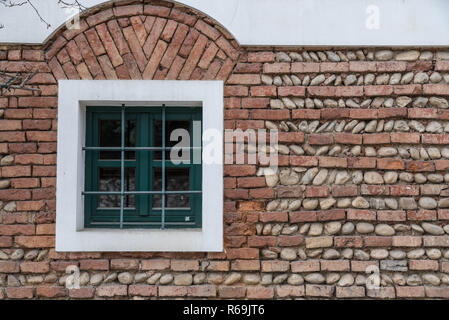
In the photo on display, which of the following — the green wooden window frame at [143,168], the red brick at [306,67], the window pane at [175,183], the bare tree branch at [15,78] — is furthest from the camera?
the window pane at [175,183]

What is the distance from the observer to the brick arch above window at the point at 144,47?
3.04 metres

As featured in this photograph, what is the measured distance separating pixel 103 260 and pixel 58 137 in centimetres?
99

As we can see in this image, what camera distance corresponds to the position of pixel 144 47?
3.04 m

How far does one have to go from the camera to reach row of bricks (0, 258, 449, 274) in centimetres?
298

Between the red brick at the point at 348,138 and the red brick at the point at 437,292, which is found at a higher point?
the red brick at the point at 348,138

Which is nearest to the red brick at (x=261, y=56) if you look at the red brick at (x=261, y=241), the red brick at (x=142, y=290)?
the red brick at (x=261, y=241)

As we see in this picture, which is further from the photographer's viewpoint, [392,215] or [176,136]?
[176,136]

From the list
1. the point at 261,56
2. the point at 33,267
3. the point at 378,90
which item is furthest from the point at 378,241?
the point at 33,267

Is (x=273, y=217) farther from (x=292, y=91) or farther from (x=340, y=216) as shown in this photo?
(x=292, y=91)

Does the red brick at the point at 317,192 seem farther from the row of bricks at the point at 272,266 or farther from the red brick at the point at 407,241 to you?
the red brick at the point at 407,241

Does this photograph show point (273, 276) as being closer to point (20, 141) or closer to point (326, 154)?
point (326, 154)

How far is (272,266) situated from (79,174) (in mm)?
1637

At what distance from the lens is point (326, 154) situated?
3037 mm
